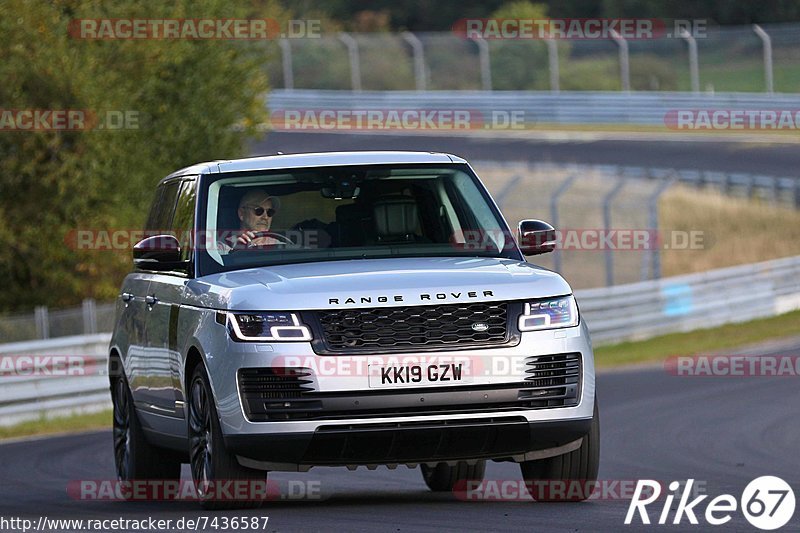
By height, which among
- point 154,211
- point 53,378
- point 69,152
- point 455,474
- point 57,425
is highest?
point 154,211

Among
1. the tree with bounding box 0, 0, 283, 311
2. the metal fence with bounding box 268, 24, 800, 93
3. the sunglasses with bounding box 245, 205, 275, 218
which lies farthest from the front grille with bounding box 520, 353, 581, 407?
the metal fence with bounding box 268, 24, 800, 93

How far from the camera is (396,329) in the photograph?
8.46 meters

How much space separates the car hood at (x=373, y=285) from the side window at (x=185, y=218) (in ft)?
2.04

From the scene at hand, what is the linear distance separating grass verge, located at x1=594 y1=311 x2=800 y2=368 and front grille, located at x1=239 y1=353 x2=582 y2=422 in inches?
616

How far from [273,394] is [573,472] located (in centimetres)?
175

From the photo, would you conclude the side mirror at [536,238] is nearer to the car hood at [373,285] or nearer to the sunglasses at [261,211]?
the car hood at [373,285]

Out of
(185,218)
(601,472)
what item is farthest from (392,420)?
(601,472)

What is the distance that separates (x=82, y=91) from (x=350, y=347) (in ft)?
57.1

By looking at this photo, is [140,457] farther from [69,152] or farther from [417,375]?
[69,152]

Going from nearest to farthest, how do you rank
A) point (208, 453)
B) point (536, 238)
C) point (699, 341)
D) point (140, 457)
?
point (208, 453)
point (536, 238)
point (140, 457)
point (699, 341)

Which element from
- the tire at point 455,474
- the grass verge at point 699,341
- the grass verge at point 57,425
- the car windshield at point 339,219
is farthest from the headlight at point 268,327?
the grass verge at point 699,341

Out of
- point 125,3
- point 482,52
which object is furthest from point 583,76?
point 125,3

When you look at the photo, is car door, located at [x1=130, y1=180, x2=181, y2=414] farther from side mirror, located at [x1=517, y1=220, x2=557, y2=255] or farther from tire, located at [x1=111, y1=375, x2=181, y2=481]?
side mirror, located at [x1=517, y1=220, x2=557, y2=255]

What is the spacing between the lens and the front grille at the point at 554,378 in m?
8.66
